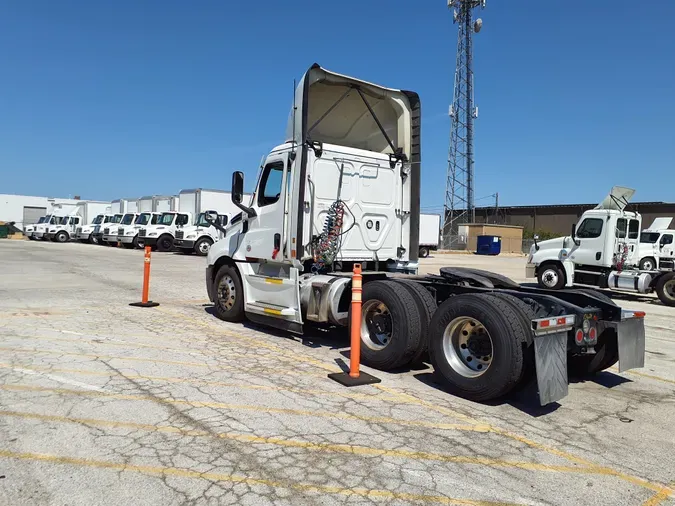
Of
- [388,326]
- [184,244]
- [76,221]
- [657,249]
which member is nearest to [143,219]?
[184,244]

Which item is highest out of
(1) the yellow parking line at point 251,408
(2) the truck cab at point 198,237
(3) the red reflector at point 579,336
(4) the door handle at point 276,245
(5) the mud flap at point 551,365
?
(2) the truck cab at point 198,237

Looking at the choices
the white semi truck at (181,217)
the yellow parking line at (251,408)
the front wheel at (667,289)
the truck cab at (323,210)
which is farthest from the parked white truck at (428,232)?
the yellow parking line at (251,408)

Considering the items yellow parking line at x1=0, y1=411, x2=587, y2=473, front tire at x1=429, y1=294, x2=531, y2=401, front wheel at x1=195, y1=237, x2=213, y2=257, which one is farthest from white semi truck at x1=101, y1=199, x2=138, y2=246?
front tire at x1=429, y1=294, x2=531, y2=401

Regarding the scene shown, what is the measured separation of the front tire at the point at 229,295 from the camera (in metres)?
8.25

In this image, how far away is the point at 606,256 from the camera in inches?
567

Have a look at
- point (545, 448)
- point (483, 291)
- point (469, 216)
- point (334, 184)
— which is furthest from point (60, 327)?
point (469, 216)

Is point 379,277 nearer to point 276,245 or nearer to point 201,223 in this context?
point 276,245

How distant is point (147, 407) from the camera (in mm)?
4355

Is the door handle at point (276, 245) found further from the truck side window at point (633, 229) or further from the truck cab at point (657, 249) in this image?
the truck cab at point (657, 249)

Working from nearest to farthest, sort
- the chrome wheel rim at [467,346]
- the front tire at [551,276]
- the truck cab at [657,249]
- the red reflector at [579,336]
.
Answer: the red reflector at [579,336] < the chrome wheel rim at [467,346] < the front tire at [551,276] < the truck cab at [657,249]

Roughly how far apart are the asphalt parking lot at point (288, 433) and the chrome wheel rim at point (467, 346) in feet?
1.15

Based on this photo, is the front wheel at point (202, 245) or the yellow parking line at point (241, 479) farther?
the front wheel at point (202, 245)

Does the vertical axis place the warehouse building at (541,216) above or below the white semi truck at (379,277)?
above

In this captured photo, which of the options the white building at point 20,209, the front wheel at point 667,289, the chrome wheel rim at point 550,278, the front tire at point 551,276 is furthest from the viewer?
the white building at point 20,209
